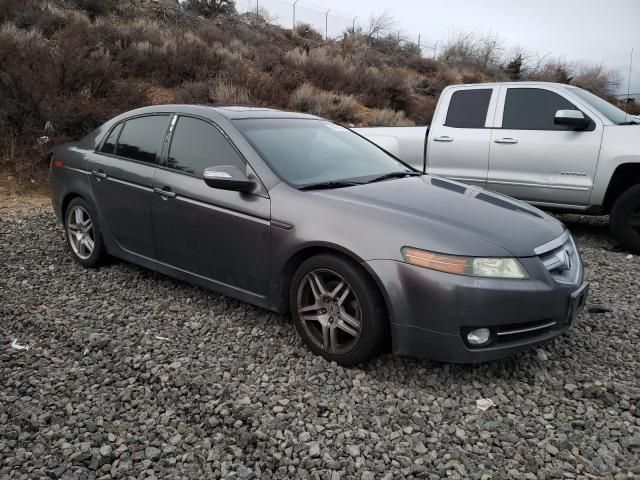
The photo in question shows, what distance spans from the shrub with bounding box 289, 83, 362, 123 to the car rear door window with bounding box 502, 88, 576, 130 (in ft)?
25.6

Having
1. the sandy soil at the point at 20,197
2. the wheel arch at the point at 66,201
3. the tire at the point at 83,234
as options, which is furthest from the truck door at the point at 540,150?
the sandy soil at the point at 20,197

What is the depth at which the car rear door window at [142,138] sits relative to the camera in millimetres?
4395

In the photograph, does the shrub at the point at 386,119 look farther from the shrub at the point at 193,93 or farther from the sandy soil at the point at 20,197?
the sandy soil at the point at 20,197

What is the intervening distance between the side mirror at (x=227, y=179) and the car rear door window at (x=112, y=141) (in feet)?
5.56

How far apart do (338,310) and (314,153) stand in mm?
1327

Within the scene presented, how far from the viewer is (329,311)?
3.33 meters

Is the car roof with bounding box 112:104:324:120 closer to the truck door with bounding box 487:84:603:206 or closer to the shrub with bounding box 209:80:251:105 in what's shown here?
the truck door with bounding box 487:84:603:206

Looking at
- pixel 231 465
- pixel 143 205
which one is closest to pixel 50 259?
pixel 143 205

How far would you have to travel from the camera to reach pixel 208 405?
2.97 m

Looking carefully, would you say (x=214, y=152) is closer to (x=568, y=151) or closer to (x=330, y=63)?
(x=568, y=151)

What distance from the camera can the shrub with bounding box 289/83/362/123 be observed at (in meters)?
14.4

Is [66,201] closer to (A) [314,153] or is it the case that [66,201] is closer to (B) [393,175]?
(A) [314,153]

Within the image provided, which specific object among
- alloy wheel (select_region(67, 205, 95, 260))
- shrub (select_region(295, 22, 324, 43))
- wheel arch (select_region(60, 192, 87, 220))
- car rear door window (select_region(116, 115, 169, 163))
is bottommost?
alloy wheel (select_region(67, 205, 95, 260))


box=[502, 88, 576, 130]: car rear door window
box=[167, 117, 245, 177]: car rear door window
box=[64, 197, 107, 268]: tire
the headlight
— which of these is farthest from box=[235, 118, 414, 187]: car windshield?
box=[502, 88, 576, 130]: car rear door window
